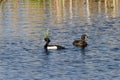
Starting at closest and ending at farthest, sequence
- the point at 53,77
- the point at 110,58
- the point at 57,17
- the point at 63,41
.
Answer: the point at 53,77
the point at 110,58
the point at 63,41
the point at 57,17

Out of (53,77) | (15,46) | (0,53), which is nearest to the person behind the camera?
(53,77)

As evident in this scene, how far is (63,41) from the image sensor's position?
50.7 metres

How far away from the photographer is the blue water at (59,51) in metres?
35.4

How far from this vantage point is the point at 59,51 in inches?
1766

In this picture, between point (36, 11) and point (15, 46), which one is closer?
point (15, 46)

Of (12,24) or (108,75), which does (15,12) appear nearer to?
(12,24)

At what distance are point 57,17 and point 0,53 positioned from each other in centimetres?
3250

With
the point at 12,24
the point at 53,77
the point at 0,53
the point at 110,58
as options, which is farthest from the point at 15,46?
the point at 12,24

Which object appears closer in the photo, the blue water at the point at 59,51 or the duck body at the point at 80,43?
the blue water at the point at 59,51

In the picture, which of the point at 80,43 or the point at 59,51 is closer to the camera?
the point at 59,51

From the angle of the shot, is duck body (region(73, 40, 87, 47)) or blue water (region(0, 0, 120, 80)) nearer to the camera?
blue water (region(0, 0, 120, 80))

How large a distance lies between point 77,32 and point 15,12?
26.1 meters

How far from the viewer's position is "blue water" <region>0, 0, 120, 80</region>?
3544 centimetres

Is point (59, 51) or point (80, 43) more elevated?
point (80, 43)
